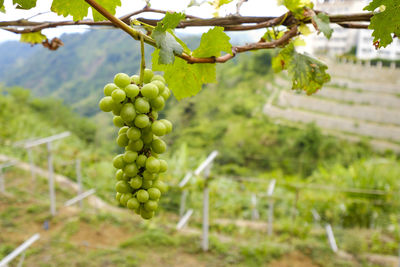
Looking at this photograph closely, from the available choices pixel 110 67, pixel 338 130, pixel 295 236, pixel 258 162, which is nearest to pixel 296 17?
pixel 295 236

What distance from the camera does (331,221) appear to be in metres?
5.61

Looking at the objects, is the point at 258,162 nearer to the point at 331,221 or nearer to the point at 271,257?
the point at 331,221

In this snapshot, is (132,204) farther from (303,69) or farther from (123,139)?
(303,69)

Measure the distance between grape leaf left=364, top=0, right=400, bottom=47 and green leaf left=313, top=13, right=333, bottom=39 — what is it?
0.36 feet

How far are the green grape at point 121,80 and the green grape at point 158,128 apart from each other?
70 millimetres

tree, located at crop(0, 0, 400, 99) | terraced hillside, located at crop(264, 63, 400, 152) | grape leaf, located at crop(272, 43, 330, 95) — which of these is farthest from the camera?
terraced hillside, located at crop(264, 63, 400, 152)

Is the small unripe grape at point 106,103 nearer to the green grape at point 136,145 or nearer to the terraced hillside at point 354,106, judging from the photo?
the green grape at point 136,145

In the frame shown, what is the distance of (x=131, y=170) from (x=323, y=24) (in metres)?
0.44

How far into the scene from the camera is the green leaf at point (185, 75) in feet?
1.73

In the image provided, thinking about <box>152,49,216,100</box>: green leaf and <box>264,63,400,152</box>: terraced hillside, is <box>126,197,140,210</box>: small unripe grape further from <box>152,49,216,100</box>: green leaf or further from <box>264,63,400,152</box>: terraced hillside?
<box>264,63,400,152</box>: terraced hillside

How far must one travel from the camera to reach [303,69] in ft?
2.24

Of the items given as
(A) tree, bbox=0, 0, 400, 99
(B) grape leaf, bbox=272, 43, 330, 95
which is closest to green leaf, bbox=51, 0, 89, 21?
(A) tree, bbox=0, 0, 400, 99

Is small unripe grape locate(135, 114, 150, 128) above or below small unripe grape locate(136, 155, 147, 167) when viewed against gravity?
above

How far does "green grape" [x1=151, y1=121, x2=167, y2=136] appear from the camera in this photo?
0.46m
